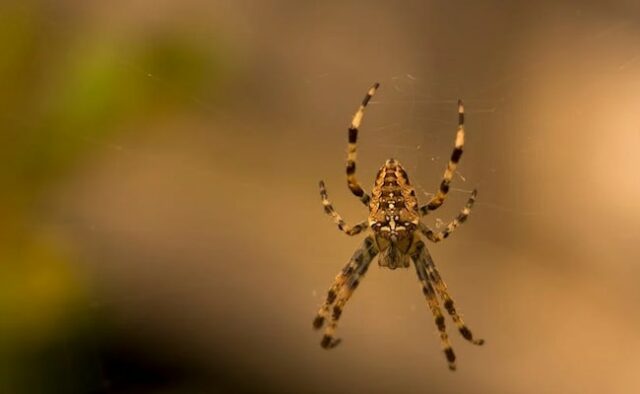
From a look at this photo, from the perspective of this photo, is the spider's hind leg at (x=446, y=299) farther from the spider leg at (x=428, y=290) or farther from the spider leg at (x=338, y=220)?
the spider leg at (x=338, y=220)

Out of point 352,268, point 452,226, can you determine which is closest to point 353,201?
point 352,268

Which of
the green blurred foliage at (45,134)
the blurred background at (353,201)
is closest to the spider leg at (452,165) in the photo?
the blurred background at (353,201)

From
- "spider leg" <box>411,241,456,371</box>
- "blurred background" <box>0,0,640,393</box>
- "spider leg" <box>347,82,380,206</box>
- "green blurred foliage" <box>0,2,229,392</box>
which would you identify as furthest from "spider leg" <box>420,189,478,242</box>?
"green blurred foliage" <box>0,2,229,392</box>

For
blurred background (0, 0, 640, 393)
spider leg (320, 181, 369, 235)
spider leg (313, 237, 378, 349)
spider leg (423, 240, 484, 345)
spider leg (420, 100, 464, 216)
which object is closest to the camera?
spider leg (420, 100, 464, 216)

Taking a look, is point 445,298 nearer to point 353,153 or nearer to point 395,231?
point 395,231

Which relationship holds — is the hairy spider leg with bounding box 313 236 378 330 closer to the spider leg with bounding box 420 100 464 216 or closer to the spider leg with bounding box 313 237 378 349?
the spider leg with bounding box 313 237 378 349

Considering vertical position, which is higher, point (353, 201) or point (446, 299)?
point (353, 201)
